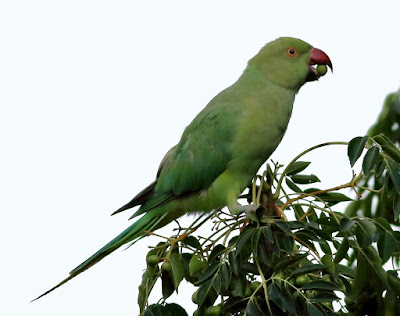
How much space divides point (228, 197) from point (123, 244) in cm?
60

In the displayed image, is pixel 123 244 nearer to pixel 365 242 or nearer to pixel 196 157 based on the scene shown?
pixel 196 157

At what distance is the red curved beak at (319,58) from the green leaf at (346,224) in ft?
4.87

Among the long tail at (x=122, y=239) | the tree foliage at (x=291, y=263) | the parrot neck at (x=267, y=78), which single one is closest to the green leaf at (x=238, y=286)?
the tree foliage at (x=291, y=263)

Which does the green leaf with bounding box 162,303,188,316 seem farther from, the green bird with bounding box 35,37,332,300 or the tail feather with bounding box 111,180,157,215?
the tail feather with bounding box 111,180,157,215

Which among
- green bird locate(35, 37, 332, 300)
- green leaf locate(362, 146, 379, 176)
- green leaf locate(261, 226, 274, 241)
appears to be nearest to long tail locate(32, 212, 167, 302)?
green bird locate(35, 37, 332, 300)

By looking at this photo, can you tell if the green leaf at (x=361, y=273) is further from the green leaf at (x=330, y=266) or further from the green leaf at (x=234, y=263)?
the green leaf at (x=234, y=263)

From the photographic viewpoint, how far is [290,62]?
3.62 metres

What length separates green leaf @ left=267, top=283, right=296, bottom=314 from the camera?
7.09 feet

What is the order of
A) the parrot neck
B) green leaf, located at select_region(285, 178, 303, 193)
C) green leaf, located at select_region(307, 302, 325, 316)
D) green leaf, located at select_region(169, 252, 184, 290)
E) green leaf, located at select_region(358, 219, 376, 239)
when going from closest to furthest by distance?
1. green leaf, located at select_region(307, 302, 325, 316)
2. green leaf, located at select_region(358, 219, 376, 239)
3. green leaf, located at select_region(169, 252, 184, 290)
4. green leaf, located at select_region(285, 178, 303, 193)
5. the parrot neck

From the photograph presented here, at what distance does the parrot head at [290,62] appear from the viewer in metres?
3.60

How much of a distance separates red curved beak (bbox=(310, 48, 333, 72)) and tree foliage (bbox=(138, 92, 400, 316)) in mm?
1165

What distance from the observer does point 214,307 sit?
231cm

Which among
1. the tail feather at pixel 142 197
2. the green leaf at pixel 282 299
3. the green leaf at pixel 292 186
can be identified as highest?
the tail feather at pixel 142 197

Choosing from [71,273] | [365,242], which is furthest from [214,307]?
[71,273]
